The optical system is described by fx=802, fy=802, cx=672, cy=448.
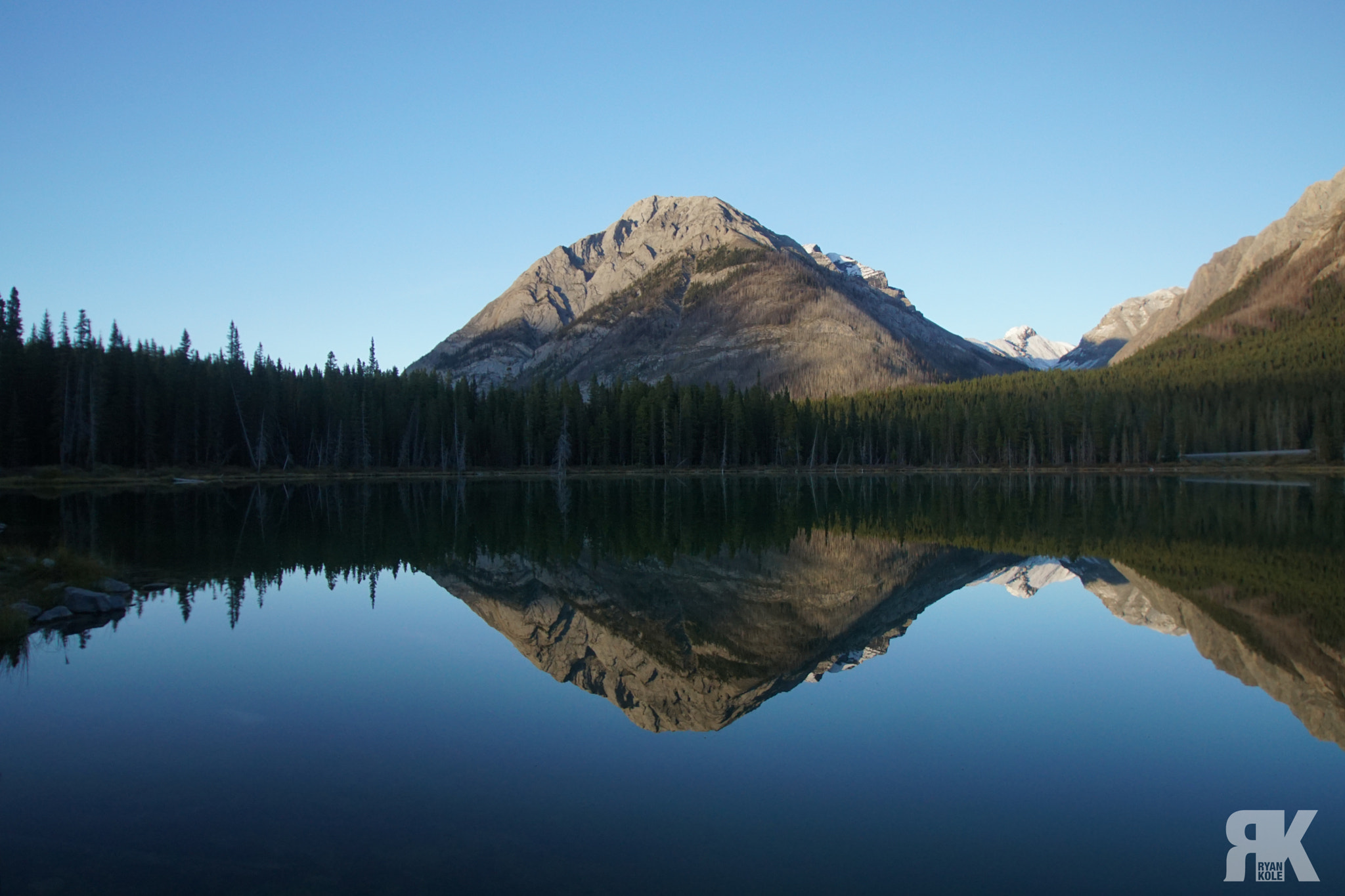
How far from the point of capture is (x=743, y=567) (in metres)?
29.5

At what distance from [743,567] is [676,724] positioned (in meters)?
16.4

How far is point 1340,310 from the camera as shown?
157m

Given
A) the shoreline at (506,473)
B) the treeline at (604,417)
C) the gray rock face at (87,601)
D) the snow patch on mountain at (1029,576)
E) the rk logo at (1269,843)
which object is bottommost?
the rk logo at (1269,843)

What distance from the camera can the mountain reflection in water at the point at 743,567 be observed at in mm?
16578

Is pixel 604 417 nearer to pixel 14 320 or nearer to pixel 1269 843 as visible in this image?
pixel 14 320

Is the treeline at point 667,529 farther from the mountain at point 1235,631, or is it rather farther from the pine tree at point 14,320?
the pine tree at point 14,320

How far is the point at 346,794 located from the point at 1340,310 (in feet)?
662

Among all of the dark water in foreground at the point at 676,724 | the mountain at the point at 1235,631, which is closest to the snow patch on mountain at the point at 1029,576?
the mountain at the point at 1235,631

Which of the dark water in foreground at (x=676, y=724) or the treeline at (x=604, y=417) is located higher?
the treeline at (x=604, y=417)

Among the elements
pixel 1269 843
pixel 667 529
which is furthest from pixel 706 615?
pixel 667 529

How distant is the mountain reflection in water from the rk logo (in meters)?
3.76

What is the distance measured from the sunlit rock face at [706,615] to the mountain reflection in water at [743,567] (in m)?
0.09

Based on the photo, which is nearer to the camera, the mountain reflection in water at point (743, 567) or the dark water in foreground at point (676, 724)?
the dark water in foreground at point (676, 724)

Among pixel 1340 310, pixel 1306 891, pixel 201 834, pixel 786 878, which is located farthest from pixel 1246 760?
pixel 1340 310
